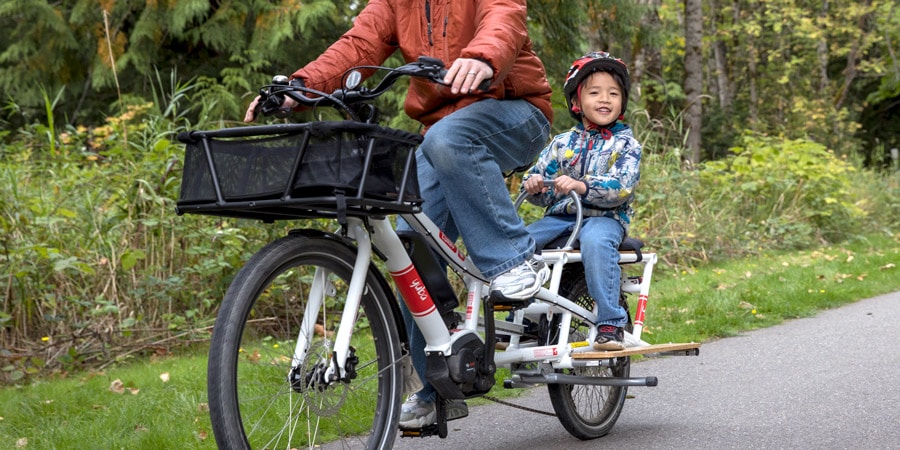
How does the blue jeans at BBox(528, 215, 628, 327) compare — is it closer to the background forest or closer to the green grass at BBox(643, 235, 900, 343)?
the green grass at BBox(643, 235, 900, 343)

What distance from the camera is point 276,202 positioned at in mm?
2725

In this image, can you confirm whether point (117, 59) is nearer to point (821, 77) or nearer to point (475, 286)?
point (475, 286)

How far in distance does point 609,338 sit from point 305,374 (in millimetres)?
1453

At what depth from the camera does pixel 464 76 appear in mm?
2994

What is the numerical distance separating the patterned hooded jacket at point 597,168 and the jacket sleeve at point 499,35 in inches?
33.2

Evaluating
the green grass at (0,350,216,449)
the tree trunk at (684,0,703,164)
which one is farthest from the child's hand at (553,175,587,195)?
the tree trunk at (684,0,703,164)

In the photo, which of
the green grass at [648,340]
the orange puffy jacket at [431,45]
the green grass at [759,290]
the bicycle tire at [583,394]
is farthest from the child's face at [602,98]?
the green grass at [759,290]

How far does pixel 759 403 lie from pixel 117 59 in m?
8.76

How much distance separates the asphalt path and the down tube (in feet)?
2.61

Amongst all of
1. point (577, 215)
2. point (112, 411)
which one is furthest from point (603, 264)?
point (112, 411)

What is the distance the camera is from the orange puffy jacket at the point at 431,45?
11.2 feet

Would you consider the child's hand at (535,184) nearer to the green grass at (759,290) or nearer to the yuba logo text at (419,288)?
the yuba logo text at (419,288)

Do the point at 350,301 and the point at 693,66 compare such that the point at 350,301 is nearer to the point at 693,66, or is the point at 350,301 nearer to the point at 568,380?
the point at 568,380

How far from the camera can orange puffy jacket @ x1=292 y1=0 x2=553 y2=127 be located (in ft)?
11.2
